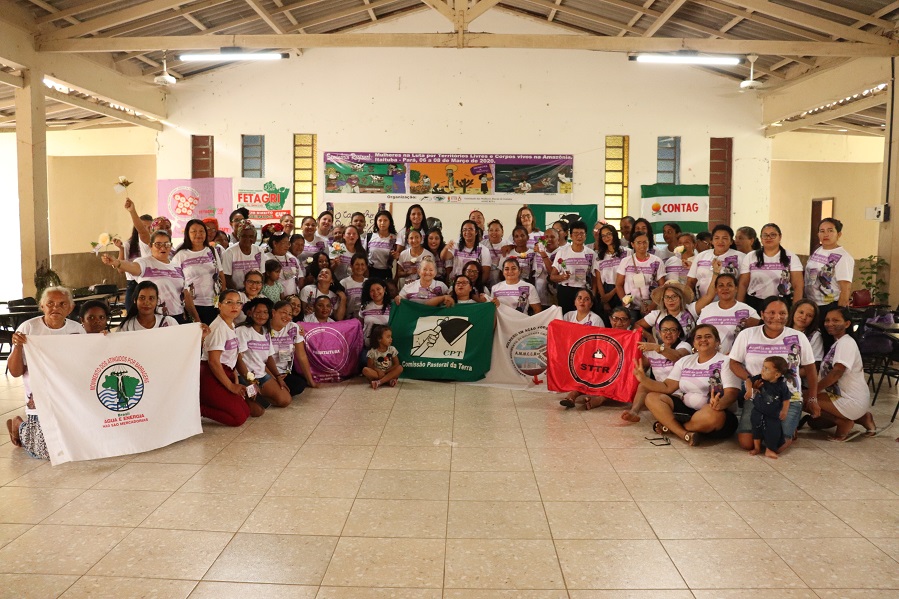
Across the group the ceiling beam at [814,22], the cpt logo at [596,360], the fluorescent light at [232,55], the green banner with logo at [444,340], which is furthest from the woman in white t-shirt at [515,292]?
the fluorescent light at [232,55]

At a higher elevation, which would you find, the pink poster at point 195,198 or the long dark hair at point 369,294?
the pink poster at point 195,198

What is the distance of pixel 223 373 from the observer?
16.8ft

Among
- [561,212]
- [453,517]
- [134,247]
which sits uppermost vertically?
[561,212]

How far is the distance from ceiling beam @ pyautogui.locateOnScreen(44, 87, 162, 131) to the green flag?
8.49m

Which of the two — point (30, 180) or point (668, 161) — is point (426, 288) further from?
point (668, 161)

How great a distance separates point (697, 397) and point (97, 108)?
33.2ft

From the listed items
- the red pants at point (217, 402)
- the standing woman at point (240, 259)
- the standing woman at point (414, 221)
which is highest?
the standing woman at point (414, 221)

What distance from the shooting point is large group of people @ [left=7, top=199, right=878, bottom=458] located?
4.75 metres

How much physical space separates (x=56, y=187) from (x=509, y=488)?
1493cm

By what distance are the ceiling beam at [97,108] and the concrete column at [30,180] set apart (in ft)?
4.07

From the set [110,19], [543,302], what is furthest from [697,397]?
[110,19]

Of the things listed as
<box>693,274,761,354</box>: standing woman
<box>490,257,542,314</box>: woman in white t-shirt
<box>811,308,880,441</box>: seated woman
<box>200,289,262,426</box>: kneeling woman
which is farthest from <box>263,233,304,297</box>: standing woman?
<box>811,308,880,441</box>: seated woman

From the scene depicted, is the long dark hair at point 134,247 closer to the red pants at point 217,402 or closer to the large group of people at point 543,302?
the large group of people at point 543,302

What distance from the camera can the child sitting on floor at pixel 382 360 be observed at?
661 centimetres
